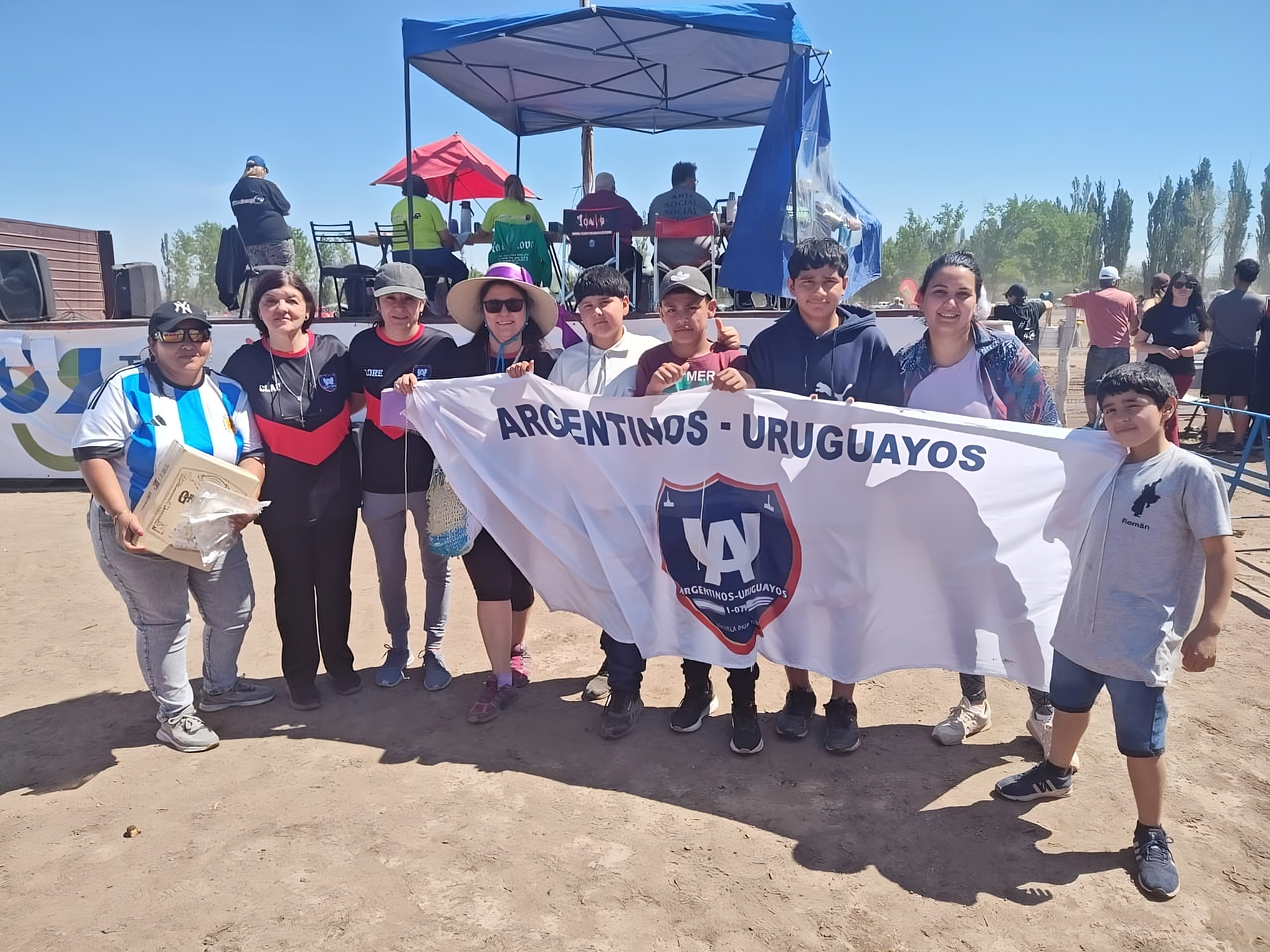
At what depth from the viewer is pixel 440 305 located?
8.04m

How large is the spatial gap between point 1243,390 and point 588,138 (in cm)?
836

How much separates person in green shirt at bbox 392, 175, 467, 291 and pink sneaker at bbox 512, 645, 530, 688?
14.7 ft

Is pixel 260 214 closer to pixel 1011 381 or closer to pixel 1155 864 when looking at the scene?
pixel 1011 381

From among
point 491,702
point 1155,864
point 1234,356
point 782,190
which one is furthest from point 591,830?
point 1234,356

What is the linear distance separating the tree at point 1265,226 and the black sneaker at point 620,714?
94.3 meters

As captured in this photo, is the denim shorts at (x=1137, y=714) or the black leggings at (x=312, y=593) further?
the black leggings at (x=312, y=593)

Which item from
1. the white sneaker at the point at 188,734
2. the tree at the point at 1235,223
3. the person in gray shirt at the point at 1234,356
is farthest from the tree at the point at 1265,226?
the white sneaker at the point at 188,734

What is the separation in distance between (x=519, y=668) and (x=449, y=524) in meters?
0.92

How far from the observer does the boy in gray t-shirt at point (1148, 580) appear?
2385mm

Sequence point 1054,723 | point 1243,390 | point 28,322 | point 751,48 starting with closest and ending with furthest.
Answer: point 1054,723
point 751,48
point 28,322
point 1243,390

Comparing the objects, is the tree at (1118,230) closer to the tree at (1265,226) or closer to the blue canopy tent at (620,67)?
the tree at (1265,226)

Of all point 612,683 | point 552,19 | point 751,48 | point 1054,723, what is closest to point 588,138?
point 751,48

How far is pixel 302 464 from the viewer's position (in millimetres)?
3613

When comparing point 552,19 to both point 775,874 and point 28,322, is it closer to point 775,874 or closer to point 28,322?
point 775,874
